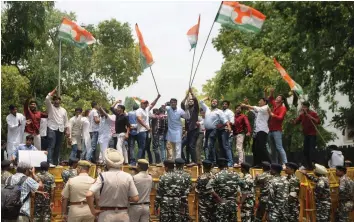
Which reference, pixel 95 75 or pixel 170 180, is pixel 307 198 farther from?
pixel 95 75

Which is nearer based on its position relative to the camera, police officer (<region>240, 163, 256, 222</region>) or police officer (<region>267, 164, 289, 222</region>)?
police officer (<region>267, 164, 289, 222</region>)

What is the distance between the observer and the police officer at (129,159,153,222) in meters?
16.9

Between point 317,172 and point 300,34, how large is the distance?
53.5ft

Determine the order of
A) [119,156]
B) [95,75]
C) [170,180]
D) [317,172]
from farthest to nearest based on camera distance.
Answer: [95,75], [317,172], [170,180], [119,156]

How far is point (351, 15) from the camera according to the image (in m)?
31.0

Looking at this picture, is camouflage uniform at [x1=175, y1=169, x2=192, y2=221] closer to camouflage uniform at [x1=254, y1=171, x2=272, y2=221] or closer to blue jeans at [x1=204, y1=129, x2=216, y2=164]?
camouflage uniform at [x1=254, y1=171, x2=272, y2=221]

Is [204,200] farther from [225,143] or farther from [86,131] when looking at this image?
[86,131]

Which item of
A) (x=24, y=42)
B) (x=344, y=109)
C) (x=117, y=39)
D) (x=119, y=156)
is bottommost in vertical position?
(x=119, y=156)

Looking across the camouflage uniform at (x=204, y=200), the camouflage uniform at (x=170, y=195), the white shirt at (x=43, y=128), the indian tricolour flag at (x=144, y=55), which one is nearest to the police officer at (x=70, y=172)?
the camouflage uniform at (x=170, y=195)

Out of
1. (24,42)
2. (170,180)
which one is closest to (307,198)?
(170,180)

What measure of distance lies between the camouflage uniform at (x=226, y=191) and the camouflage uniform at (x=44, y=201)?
3617 millimetres

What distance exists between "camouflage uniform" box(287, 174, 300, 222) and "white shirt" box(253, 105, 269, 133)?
12.2 ft

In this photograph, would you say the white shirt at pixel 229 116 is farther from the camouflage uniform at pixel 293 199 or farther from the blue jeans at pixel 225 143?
the camouflage uniform at pixel 293 199

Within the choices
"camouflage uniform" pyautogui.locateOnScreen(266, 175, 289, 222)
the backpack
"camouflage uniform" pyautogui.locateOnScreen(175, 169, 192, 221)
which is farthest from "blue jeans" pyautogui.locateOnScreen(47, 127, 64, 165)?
"camouflage uniform" pyautogui.locateOnScreen(266, 175, 289, 222)
